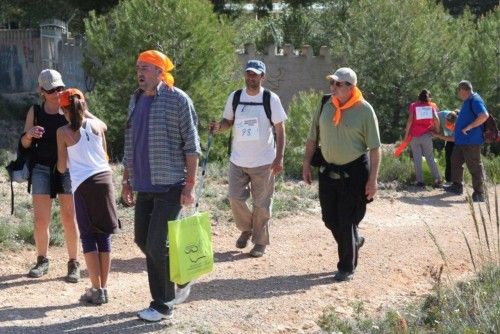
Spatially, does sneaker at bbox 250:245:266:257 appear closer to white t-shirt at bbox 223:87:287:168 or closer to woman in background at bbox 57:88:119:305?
white t-shirt at bbox 223:87:287:168

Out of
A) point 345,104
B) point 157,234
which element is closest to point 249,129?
point 345,104

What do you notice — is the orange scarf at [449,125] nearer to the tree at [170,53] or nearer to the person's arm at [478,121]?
the person's arm at [478,121]

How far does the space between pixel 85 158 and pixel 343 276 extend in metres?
2.47

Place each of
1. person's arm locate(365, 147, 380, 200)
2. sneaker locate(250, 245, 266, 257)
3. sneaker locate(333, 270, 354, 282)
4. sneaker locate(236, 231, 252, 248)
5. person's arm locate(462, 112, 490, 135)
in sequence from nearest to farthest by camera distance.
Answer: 1. person's arm locate(365, 147, 380, 200)
2. sneaker locate(333, 270, 354, 282)
3. sneaker locate(250, 245, 266, 257)
4. sneaker locate(236, 231, 252, 248)
5. person's arm locate(462, 112, 490, 135)

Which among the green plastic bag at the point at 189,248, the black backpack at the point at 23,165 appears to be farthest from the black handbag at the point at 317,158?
the black backpack at the point at 23,165

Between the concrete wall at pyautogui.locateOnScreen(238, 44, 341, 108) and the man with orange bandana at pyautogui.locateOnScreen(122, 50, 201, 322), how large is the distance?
1687 centimetres

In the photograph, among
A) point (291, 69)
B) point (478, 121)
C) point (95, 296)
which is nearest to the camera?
point (95, 296)

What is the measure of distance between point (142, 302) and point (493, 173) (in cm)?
284

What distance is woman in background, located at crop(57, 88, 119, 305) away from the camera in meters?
6.52

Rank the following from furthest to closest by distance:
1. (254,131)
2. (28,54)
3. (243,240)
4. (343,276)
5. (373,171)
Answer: (28,54)
(243,240)
(254,131)
(343,276)
(373,171)

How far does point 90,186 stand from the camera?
6523 millimetres

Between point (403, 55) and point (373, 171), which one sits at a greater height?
point (403, 55)

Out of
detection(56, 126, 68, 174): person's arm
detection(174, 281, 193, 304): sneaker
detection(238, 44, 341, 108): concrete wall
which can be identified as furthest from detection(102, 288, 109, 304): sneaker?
detection(238, 44, 341, 108): concrete wall

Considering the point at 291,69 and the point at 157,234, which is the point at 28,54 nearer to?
the point at 291,69
